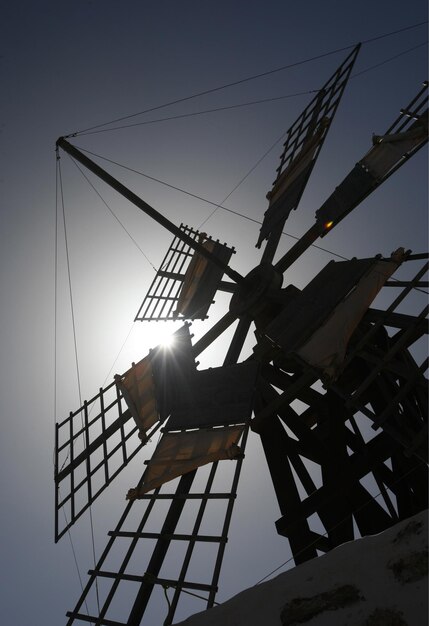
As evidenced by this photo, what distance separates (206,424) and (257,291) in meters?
2.92

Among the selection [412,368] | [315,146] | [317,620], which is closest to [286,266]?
[315,146]

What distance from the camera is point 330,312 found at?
7.68 m

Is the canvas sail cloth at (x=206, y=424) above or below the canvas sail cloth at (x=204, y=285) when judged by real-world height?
below

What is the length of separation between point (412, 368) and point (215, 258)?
14.4 ft

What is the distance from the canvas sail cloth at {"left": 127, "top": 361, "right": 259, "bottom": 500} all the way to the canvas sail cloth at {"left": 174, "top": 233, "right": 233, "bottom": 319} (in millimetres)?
2048

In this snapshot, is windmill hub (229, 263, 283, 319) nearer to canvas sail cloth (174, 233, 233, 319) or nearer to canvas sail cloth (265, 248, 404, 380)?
canvas sail cloth (174, 233, 233, 319)

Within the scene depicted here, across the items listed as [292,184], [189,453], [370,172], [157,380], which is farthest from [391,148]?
[189,453]

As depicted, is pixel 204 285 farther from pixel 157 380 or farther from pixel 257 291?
pixel 157 380

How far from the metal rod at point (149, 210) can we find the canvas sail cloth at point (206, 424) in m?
2.20

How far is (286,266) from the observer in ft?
33.2

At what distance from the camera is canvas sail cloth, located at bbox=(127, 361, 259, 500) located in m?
7.03

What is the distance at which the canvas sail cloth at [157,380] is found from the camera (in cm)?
892

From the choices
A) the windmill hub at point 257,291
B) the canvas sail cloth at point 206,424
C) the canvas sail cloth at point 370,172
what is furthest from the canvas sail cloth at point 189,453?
the canvas sail cloth at point 370,172

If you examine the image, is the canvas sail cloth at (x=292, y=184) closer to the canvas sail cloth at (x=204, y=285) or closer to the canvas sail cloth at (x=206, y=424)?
the canvas sail cloth at (x=204, y=285)
